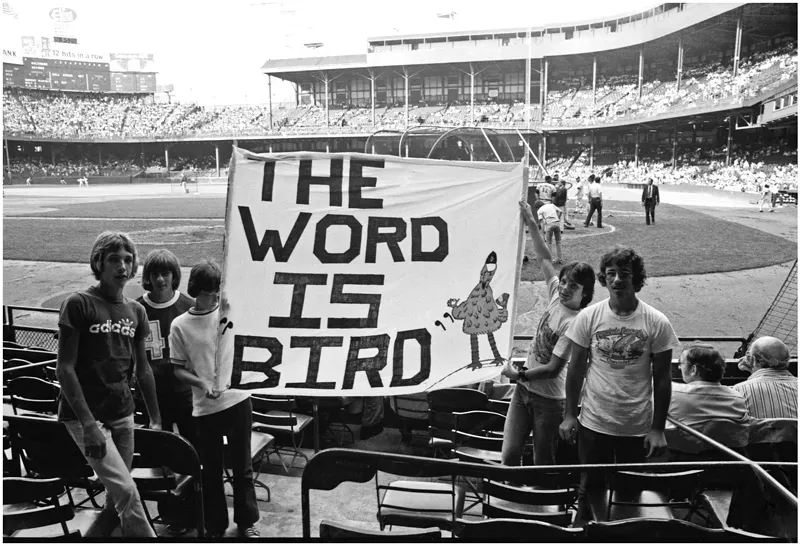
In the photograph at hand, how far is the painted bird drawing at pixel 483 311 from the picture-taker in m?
3.72

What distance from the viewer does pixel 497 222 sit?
150 inches

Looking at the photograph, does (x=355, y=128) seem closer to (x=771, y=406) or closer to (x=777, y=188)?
(x=777, y=188)

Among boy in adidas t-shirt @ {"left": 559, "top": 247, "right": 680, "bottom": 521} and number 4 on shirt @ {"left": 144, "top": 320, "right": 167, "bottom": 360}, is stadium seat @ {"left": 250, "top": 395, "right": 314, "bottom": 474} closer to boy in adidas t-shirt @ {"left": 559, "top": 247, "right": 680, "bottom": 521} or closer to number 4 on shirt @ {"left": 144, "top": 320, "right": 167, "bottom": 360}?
number 4 on shirt @ {"left": 144, "top": 320, "right": 167, "bottom": 360}

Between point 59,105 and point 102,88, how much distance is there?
8109mm

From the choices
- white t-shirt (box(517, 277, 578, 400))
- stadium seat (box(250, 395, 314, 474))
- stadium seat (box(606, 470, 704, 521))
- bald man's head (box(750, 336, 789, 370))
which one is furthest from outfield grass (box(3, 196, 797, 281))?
stadium seat (box(606, 470, 704, 521))

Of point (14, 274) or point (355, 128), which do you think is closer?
point (14, 274)

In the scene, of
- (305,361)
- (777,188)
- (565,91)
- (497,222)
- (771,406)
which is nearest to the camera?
(305,361)

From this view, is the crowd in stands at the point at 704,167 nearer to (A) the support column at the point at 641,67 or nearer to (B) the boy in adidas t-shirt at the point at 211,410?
(A) the support column at the point at 641,67

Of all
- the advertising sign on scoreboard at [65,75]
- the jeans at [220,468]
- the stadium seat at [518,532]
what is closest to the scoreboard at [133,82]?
the advertising sign on scoreboard at [65,75]

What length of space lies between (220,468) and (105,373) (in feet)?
3.35

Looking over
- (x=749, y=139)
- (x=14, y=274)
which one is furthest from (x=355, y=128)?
(x=14, y=274)

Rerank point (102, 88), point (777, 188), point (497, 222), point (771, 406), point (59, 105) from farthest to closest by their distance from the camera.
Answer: point (102, 88), point (59, 105), point (777, 188), point (771, 406), point (497, 222)

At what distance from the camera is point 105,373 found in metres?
3.44

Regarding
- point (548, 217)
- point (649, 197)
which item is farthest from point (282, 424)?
point (649, 197)
